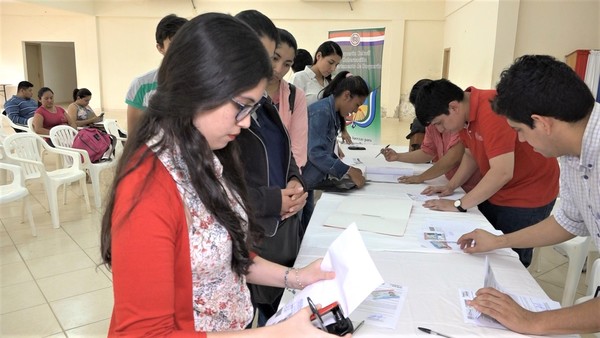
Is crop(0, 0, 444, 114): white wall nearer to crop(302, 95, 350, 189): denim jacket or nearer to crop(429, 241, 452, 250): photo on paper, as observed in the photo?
crop(302, 95, 350, 189): denim jacket

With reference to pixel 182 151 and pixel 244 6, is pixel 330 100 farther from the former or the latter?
pixel 244 6

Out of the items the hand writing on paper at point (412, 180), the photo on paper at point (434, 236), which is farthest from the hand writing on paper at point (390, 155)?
the photo on paper at point (434, 236)

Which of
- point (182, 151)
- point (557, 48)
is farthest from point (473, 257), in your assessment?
point (557, 48)

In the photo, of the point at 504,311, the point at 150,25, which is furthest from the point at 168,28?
the point at 150,25

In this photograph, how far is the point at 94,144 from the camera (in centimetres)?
436

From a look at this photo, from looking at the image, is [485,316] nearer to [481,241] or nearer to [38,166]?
[481,241]

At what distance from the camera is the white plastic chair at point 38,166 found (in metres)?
3.60

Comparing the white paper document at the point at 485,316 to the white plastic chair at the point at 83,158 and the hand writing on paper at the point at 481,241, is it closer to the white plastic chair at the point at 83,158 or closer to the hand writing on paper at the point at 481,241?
the hand writing on paper at the point at 481,241

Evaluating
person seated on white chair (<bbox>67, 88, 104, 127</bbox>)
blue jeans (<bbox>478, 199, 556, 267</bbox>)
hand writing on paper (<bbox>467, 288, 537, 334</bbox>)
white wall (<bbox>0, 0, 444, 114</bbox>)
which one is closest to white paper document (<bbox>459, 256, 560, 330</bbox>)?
hand writing on paper (<bbox>467, 288, 537, 334</bbox>)

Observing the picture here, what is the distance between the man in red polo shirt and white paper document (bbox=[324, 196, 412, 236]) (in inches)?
7.0

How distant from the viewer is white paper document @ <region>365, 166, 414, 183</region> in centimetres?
Result: 250

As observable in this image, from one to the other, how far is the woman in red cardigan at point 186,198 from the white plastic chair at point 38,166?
3.28 metres

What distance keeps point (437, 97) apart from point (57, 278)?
8.28 feet

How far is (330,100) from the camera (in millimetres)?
2373
